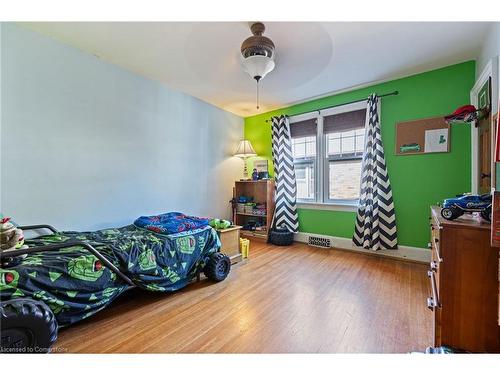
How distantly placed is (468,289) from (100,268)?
7.25 feet

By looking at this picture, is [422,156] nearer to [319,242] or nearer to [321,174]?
[321,174]

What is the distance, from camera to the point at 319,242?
11.4 ft

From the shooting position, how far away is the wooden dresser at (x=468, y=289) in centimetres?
102

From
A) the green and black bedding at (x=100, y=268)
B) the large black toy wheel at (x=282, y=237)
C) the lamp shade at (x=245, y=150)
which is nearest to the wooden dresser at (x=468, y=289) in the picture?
the green and black bedding at (x=100, y=268)

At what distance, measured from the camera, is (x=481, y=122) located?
6.71 ft

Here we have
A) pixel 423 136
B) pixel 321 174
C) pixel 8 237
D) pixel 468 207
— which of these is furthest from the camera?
pixel 321 174

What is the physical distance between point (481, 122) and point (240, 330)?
287 cm

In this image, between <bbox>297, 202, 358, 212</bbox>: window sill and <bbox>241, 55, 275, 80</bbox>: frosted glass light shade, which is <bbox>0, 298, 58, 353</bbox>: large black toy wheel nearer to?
<bbox>241, 55, 275, 80</bbox>: frosted glass light shade

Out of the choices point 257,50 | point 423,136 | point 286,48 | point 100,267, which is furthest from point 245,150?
point 100,267

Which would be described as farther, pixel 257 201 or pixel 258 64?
pixel 257 201

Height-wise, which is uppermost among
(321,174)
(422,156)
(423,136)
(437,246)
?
(423,136)

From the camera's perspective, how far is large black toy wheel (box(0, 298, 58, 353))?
1.05m

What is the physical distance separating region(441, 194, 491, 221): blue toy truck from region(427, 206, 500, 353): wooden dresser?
0.20 feet
